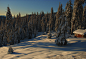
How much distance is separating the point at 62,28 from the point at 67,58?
589cm

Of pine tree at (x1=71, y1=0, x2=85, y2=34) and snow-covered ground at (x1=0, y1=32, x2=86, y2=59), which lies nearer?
snow-covered ground at (x1=0, y1=32, x2=86, y2=59)

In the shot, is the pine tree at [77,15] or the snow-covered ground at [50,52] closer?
the snow-covered ground at [50,52]

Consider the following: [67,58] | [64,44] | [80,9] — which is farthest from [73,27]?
[67,58]

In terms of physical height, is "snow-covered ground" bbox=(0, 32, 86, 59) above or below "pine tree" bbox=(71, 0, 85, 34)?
below

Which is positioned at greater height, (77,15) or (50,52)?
(77,15)

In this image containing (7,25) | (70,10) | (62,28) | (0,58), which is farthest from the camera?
(70,10)

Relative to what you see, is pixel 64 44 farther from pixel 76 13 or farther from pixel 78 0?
pixel 78 0

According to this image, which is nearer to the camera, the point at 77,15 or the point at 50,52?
the point at 50,52

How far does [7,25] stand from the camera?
2478 cm

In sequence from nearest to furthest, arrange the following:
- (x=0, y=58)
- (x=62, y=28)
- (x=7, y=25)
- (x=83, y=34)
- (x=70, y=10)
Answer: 1. (x=0, y=58)
2. (x=62, y=28)
3. (x=83, y=34)
4. (x=7, y=25)
5. (x=70, y=10)

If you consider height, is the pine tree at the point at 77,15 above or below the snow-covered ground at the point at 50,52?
above

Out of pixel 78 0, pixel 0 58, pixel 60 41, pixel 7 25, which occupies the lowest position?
pixel 0 58

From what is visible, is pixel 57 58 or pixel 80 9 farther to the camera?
pixel 80 9

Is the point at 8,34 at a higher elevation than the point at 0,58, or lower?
higher
